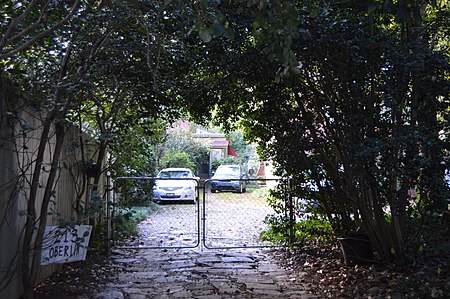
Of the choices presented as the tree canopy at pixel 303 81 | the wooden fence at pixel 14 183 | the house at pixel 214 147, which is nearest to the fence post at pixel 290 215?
the tree canopy at pixel 303 81

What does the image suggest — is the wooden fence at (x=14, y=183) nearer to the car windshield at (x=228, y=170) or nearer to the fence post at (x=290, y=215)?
the fence post at (x=290, y=215)

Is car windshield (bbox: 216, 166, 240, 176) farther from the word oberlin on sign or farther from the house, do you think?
the word oberlin on sign

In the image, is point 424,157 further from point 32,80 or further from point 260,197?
point 260,197

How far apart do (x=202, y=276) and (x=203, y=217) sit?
271 centimetres

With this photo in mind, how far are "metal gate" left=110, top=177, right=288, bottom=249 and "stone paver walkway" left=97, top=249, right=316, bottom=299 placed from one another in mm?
676

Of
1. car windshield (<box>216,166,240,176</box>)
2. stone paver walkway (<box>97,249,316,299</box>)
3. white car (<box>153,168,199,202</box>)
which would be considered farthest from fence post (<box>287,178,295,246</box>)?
car windshield (<box>216,166,240,176</box>)

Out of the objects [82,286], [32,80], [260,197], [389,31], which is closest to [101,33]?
[32,80]

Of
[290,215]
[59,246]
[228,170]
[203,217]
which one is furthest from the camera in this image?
[228,170]

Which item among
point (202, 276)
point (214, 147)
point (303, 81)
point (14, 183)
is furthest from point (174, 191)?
point (214, 147)

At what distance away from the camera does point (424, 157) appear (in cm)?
593

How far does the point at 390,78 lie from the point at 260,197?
21.8ft

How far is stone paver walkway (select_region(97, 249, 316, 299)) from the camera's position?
6.48m

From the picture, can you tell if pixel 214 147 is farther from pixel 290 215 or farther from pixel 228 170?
pixel 290 215

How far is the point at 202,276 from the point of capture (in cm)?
747
